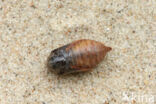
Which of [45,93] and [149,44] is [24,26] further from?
[149,44]

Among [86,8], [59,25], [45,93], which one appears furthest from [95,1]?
[45,93]

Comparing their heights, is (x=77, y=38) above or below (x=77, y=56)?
above

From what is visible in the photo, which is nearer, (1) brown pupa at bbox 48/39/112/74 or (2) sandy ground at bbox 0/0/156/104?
(1) brown pupa at bbox 48/39/112/74

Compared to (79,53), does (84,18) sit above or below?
above

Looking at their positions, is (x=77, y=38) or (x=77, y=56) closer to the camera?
(x=77, y=56)

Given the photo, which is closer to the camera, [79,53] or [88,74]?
[79,53]
